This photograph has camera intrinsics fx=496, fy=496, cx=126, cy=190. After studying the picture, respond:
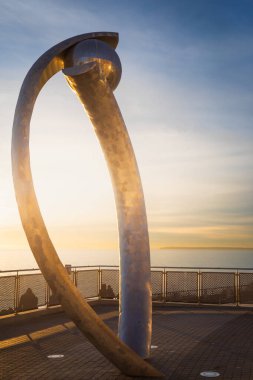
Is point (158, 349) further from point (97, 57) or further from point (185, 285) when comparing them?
point (185, 285)

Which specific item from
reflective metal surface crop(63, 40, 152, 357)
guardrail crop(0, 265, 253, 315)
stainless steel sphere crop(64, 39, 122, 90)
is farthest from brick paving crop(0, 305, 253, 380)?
stainless steel sphere crop(64, 39, 122, 90)

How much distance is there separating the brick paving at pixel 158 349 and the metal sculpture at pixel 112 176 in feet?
2.24

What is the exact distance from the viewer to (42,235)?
7203 mm

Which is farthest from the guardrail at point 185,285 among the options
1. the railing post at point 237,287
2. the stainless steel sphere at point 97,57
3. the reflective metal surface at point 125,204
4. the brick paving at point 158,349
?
the stainless steel sphere at point 97,57

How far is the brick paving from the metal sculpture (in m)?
0.68

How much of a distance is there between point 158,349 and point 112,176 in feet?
12.2

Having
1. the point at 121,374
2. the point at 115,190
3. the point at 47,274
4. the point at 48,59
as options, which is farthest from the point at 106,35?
the point at 121,374

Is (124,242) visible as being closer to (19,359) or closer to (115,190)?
(115,190)

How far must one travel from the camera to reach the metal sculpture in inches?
295

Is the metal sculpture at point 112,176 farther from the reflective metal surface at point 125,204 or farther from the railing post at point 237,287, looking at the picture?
the railing post at point 237,287

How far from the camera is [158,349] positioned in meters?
10.2

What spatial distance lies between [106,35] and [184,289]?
11912 mm

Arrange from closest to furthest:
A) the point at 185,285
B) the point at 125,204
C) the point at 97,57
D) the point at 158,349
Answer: the point at 97,57
the point at 125,204
the point at 158,349
the point at 185,285

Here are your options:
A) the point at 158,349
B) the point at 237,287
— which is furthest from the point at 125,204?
the point at 237,287
